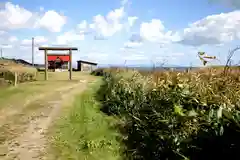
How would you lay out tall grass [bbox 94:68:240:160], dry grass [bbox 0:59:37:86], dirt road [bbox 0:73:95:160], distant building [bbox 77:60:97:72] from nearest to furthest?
1. tall grass [bbox 94:68:240:160]
2. dirt road [bbox 0:73:95:160]
3. dry grass [bbox 0:59:37:86]
4. distant building [bbox 77:60:97:72]

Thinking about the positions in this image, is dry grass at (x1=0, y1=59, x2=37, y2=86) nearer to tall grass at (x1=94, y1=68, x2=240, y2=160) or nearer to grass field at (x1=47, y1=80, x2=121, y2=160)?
grass field at (x1=47, y1=80, x2=121, y2=160)

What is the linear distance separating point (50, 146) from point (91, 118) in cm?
364

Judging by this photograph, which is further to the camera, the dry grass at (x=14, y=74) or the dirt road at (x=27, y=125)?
the dry grass at (x=14, y=74)

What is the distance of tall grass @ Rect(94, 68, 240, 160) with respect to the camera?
597 cm

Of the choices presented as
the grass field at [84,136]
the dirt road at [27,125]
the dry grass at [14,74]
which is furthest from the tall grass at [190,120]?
the dry grass at [14,74]

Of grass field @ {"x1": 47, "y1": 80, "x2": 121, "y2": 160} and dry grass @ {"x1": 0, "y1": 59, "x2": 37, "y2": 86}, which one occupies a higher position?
dry grass @ {"x1": 0, "y1": 59, "x2": 37, "y2": 86}

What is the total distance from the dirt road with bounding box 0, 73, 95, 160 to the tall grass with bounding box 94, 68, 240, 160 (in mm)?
2062

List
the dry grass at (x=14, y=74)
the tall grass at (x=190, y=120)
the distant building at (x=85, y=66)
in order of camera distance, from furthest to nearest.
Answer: the distant building at (x=85, y=66) → the dry grass at (x=14, y=74) → the tall grass at (x=190, y=120)

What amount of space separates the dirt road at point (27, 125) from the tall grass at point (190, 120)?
81.2 inches

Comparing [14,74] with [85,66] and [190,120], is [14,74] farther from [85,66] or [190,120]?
[85,66]

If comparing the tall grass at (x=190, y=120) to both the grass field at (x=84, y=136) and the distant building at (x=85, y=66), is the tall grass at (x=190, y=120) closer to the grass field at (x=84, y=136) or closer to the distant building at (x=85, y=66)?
the grass field at (x=84, y=136)

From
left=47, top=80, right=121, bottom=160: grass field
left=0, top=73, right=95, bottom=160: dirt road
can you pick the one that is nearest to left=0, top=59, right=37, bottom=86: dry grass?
left=0, top=73, right=95, bottom=160: dirt road

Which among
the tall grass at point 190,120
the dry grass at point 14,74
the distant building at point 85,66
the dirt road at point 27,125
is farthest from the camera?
the distant building at point 85,66

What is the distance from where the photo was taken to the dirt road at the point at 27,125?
827 centimetres
